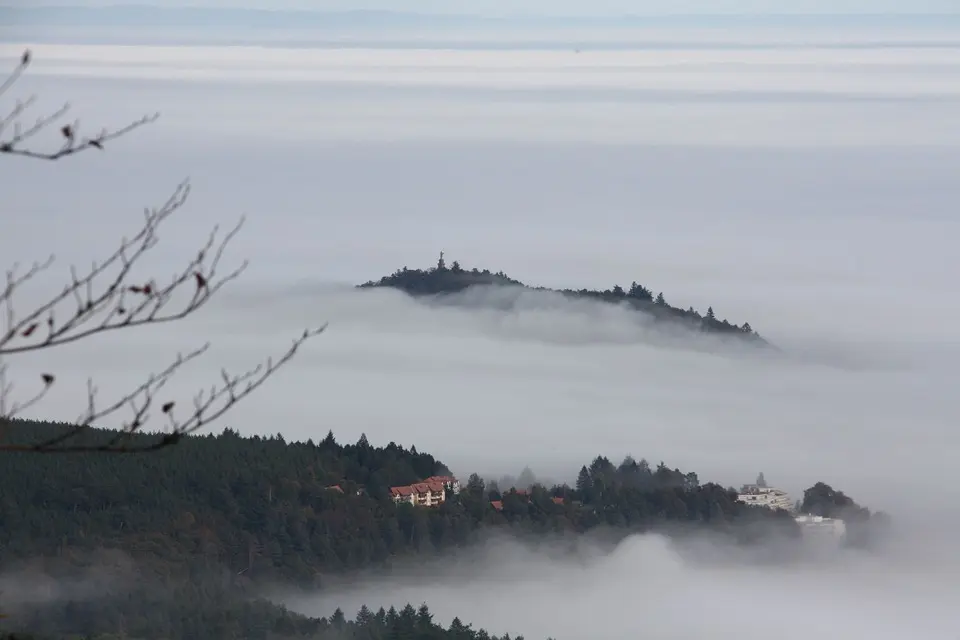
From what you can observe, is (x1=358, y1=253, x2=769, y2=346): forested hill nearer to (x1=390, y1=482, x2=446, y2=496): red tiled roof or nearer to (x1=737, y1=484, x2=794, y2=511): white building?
(x1=737, y1=484, x2=794, y2=511): white building

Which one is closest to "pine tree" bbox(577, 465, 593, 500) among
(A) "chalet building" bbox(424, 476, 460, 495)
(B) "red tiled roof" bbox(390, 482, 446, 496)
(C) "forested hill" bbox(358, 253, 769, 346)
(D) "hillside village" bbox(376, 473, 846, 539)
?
(D) "hillside village" bbox(376, 473, 846, 539)

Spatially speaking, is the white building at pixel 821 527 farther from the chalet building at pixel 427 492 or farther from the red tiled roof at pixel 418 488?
the red tiled roof at pixel 418 488

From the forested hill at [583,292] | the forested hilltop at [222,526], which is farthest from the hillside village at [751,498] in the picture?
the forested hill at [583,292]

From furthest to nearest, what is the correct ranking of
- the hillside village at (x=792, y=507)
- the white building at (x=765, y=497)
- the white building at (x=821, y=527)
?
the white building at (x=765, y=497) → the hillside village at (x=792, y=507) → the white building at (x=821, y=527)

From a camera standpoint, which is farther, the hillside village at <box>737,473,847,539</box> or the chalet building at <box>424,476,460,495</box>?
the hillside village at <box>737,473,847,539</box>

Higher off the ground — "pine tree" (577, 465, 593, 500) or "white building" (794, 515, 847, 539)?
"pine tree" (577, 465, 593, 500)
